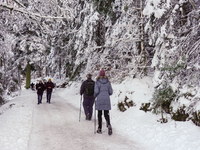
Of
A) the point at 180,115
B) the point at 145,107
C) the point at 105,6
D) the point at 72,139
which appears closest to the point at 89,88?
the point at 145,107

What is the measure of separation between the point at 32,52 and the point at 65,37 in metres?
6.67

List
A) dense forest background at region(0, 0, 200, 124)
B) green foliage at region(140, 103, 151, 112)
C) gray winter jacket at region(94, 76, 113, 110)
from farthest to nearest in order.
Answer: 1. green foliage at region(140, 103, 151, 112)
2. gray winter jacket at region(94, 76, 113, 110)
3. dense forest background at region(0, 0, 200, 124)

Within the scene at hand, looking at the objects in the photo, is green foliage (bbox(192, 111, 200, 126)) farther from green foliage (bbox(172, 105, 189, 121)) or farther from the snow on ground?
green foliage (bbox(172, 105, 189, 121))

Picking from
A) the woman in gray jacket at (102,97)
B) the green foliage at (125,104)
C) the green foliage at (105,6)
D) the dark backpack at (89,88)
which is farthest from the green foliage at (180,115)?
the green foliage at (105,6)

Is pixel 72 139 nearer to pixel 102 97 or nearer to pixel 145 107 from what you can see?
pixel 102 97

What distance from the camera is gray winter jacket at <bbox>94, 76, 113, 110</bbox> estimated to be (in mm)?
6109

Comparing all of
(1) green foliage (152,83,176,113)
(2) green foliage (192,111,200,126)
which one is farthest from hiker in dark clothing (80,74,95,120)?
(2) green foliage (192,111,200,126)

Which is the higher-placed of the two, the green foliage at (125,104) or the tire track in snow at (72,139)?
the green foliage at (125,104)

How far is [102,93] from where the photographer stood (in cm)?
621

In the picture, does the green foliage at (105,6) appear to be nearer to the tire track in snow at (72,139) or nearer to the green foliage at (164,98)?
the green foliage at (164,98)

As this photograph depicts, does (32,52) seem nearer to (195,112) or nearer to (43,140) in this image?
(43,140)

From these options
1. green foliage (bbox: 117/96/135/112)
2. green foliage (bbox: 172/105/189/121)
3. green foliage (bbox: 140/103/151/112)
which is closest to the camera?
green foliage (bbox: 172/105/189/121)

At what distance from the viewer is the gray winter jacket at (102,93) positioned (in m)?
6.11

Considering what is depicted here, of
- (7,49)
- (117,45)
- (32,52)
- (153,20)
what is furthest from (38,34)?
(153,20)
